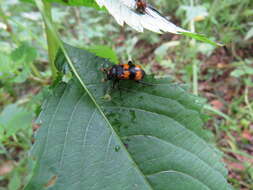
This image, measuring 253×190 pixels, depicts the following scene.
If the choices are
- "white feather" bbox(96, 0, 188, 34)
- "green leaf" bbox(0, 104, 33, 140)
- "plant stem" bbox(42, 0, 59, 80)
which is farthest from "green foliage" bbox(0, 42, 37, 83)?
"white feather" bbox(96, 0, 188, 34)

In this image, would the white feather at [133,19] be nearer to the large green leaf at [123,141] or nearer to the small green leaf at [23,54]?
the large green leaf at [123,141]

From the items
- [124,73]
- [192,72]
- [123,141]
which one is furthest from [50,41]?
[192,72]

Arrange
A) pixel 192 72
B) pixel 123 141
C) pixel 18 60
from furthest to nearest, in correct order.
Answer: pixel 192 72 → pixel 18 60 → pixel 123 141

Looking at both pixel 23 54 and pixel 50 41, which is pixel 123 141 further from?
pixel 23 54

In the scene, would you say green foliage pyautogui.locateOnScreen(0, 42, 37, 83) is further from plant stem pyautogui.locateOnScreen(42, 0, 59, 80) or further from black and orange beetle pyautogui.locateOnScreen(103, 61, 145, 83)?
black and orange beetle pyautogui.locateOnScreen(103, 61, 145, 83)

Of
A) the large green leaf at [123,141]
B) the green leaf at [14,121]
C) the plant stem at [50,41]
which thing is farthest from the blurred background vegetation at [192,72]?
the large green leaf at [123,141]

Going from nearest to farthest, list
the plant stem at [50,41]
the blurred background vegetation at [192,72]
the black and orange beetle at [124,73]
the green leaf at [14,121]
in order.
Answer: the plant stem at [50,41], the black and orange beetle at [124,73], the green leaf at [14,121], the blurred background vegetation at [192,72]
